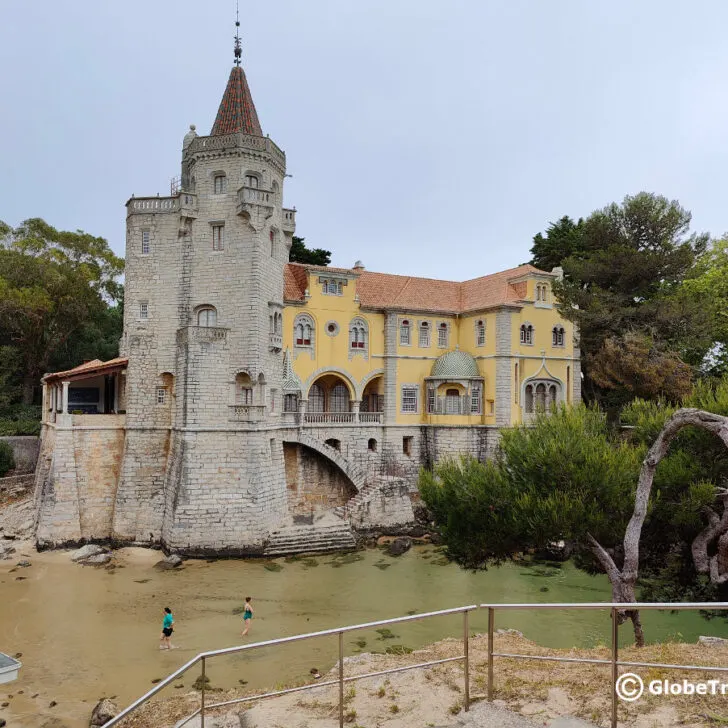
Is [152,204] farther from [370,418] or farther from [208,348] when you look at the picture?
[370,418]

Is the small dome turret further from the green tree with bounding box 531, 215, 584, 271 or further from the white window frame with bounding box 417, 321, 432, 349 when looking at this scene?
the green tree with bounding box 531, 215, 584, 271

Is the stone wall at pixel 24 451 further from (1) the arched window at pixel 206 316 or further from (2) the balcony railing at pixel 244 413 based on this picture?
(2) the balcony railing at pixel 244 413

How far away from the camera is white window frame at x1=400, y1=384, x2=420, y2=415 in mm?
Answer: 35812

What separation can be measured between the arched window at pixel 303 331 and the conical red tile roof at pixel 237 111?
31.5 feet

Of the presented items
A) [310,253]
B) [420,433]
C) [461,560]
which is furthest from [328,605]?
[310,253]

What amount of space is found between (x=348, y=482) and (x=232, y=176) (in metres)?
16.9

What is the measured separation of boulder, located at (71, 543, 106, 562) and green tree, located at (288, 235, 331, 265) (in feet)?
84.8

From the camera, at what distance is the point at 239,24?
3188 cm

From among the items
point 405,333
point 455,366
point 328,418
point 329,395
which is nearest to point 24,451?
point 329,395

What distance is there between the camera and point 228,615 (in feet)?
67.8

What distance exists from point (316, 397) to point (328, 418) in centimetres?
277

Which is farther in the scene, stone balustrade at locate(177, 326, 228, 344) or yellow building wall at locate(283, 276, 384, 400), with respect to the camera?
yellow building wall at locate(283, 276, 384, 400)

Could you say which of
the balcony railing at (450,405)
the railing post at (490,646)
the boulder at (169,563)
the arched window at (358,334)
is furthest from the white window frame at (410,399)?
the railing post at (490,646)

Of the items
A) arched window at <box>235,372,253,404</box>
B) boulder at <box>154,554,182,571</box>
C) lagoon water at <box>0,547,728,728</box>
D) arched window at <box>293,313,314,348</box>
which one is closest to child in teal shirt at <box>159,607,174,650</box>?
lagoon water at <box>0,547,728,728</box>
